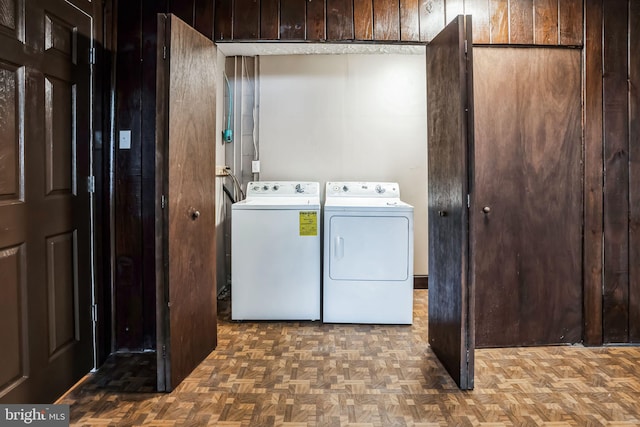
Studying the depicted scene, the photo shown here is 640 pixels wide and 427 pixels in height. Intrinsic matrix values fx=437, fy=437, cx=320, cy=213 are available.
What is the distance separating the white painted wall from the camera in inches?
149

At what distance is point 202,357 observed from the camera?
7.93ft

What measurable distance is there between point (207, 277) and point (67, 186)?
83cm

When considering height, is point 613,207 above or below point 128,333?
above

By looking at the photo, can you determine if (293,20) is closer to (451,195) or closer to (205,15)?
(205,15)

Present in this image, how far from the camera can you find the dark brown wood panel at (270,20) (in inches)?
99.8

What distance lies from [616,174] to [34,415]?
10.5ft

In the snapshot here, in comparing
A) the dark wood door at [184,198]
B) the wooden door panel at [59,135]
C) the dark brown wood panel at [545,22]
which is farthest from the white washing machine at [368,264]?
the wooden door panel at [59,135]

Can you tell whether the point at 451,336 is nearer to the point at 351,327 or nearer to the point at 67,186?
the point at 351,327

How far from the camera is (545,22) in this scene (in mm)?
2555

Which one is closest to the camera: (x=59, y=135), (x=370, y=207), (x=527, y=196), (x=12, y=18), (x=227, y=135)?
(x=12, y=18)

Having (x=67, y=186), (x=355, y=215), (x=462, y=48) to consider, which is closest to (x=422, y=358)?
(x=355, y=215)

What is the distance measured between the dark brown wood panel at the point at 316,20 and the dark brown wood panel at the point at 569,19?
1.38 meters

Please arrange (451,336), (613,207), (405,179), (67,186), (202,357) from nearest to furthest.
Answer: (67,186), (451,336), (202,357), (613,207), (405,179)

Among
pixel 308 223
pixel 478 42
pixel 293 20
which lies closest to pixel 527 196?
pixel 478 42
